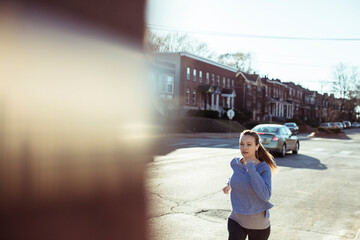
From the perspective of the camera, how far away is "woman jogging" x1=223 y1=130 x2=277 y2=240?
3.49 meters

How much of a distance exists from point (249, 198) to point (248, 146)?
48 cm

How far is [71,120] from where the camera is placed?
21578mm

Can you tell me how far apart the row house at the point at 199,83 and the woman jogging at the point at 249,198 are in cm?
4113

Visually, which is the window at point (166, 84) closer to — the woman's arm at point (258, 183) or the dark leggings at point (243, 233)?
the dark leggings at point (243, 233)

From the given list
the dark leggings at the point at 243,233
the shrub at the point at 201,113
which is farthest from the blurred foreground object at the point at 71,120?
the shrub at the point at 201,113

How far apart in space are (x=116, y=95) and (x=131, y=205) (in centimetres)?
2103

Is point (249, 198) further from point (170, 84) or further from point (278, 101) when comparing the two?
point (278, 101)

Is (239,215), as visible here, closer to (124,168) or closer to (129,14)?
(124,168)

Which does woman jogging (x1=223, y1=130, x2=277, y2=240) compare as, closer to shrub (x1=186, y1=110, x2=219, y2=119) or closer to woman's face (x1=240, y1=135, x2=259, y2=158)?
woman's face (x1=240, y1=135, x2=259, y2=158)

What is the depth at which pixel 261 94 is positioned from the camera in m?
69.2

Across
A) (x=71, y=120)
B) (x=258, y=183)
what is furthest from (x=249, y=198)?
(x=71, y=120)

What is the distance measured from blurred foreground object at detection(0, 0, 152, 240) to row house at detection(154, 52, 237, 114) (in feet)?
48.6

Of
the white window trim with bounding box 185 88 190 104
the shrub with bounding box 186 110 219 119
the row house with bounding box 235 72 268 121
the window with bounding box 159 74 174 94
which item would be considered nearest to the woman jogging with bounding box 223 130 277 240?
the window with bounding box 159 74 174 94

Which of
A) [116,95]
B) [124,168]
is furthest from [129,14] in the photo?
[124,168]
